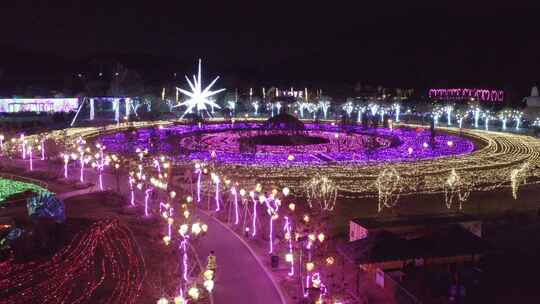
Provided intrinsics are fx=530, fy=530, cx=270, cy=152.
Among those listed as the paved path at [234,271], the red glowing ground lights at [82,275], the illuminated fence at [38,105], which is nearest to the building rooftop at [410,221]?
the paved path at [234,271]

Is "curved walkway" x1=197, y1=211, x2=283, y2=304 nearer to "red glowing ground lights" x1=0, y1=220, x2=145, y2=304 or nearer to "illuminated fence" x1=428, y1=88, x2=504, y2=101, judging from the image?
"red glowing ground lights" x1=0, y1=220, x2=145, y2=304

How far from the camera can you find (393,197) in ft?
77.2

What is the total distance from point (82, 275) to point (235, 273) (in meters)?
4.40

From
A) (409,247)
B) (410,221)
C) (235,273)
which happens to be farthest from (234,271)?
(410,221)

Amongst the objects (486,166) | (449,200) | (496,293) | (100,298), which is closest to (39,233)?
(100,298)

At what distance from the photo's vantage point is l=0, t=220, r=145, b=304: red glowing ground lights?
13.9 meters

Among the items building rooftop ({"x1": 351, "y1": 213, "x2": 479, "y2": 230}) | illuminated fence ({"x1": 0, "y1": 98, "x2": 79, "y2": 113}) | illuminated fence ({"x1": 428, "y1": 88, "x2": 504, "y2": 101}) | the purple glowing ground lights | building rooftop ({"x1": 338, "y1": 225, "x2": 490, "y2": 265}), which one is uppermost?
illuminated fence ({"x1": 428, "y1": 88, "x2": 504, "y2": 101})

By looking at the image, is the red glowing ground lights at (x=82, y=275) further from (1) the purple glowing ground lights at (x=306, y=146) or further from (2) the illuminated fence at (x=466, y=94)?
(2) the illuminated fence at (x=466, y=94)

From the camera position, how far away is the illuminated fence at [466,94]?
69.0 meters

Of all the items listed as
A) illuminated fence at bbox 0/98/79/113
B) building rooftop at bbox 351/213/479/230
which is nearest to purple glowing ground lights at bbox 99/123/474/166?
illuminated fence at bbox 0/98/79/113

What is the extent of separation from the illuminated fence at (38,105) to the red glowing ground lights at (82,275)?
41749 mm

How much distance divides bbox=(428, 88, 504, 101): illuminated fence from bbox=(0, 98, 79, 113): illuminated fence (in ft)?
169

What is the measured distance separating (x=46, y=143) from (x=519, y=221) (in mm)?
29948

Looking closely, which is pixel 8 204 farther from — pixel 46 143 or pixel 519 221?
pixel 519 221
